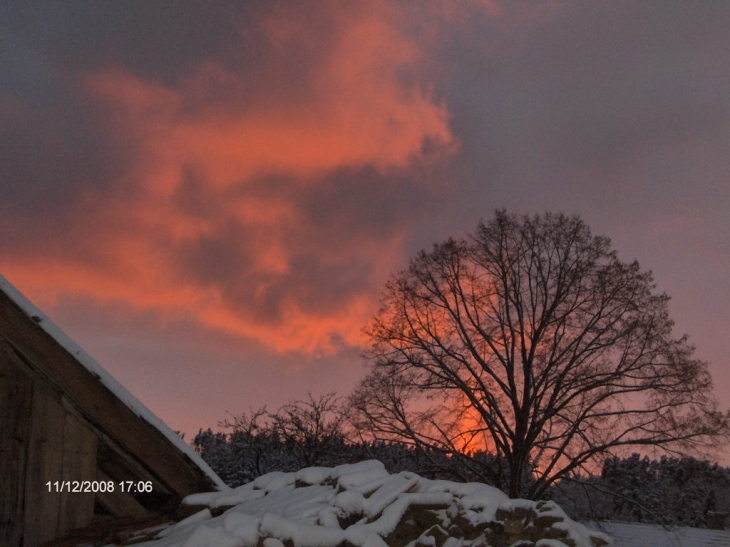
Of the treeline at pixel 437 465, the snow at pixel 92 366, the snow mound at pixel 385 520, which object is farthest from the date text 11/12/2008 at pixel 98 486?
the treeline at pixel 437 465

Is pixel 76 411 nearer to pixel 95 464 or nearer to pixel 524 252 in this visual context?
pixel 95 464

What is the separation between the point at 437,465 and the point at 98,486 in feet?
57.4

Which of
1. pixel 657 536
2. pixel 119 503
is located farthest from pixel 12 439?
pixel 657 536

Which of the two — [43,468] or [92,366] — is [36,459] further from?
[92,366]

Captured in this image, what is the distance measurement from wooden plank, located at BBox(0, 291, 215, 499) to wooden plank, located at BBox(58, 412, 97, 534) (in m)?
0.12

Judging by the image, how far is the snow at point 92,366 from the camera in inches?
182

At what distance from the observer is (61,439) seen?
16.3 ft

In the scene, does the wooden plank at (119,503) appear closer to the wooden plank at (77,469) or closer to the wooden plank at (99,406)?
the wooden plank at (77,469)

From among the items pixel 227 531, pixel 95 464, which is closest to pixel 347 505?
pixel 227 531

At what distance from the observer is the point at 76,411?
16.4 feet

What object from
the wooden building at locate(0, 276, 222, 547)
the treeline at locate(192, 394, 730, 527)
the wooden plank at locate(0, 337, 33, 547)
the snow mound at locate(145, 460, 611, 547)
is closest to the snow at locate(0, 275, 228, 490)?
the wooden building at locate(0, 276, 222, 547)

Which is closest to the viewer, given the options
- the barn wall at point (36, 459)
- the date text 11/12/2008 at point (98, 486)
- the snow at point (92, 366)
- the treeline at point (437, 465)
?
the snow at point (92, 366)

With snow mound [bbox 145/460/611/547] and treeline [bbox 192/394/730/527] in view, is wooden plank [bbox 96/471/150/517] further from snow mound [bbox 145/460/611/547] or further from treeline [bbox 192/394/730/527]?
treeline [bbox 192/394/730/527]

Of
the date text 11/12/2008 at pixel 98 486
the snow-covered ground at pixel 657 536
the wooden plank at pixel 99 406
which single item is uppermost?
the wooden plank at pixel 99 406
